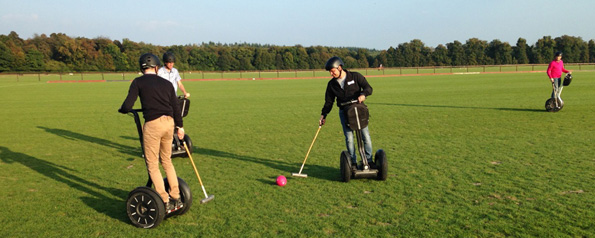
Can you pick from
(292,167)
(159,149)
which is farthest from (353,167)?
(159,149)

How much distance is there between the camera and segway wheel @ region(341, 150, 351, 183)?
646cm

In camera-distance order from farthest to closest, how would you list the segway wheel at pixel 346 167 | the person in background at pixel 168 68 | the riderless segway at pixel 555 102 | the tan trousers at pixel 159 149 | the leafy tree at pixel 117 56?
1. the leafy tree at pixel 117 56
2. the riderless segway at pixel 555 102
3. the person in background at pixel 168 68
4. the segway wheel at pixel 346 167
5. the tan trousers at pixel 159 149

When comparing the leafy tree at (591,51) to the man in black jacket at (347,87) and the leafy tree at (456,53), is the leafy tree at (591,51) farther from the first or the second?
the man in black jacket at (347,87)

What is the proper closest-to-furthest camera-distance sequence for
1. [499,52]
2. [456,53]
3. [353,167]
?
1. [353,167]
2. [499,52]
3. [456,53]

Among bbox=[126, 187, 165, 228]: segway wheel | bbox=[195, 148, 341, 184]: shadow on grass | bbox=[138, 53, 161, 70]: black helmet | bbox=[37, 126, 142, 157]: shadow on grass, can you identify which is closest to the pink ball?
bbox=[195, 148, 341, 184]: shadow on grass

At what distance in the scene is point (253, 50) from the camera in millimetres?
116750

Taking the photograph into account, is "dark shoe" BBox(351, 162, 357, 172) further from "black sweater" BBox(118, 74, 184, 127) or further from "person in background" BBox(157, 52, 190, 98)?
"person in background" BBox(157, 52, 190, 98)

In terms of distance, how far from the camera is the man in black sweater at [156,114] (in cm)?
466

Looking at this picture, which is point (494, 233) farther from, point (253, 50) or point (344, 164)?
point (253, 50)

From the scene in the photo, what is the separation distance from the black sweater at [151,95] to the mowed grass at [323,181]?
1.44m

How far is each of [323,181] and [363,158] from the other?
0.78 metres

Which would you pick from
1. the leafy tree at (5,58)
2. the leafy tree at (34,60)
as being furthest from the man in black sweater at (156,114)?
the leafy tree at (5,58)

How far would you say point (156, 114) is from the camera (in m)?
4.72

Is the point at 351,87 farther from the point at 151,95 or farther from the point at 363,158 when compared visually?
the point at 151,95
